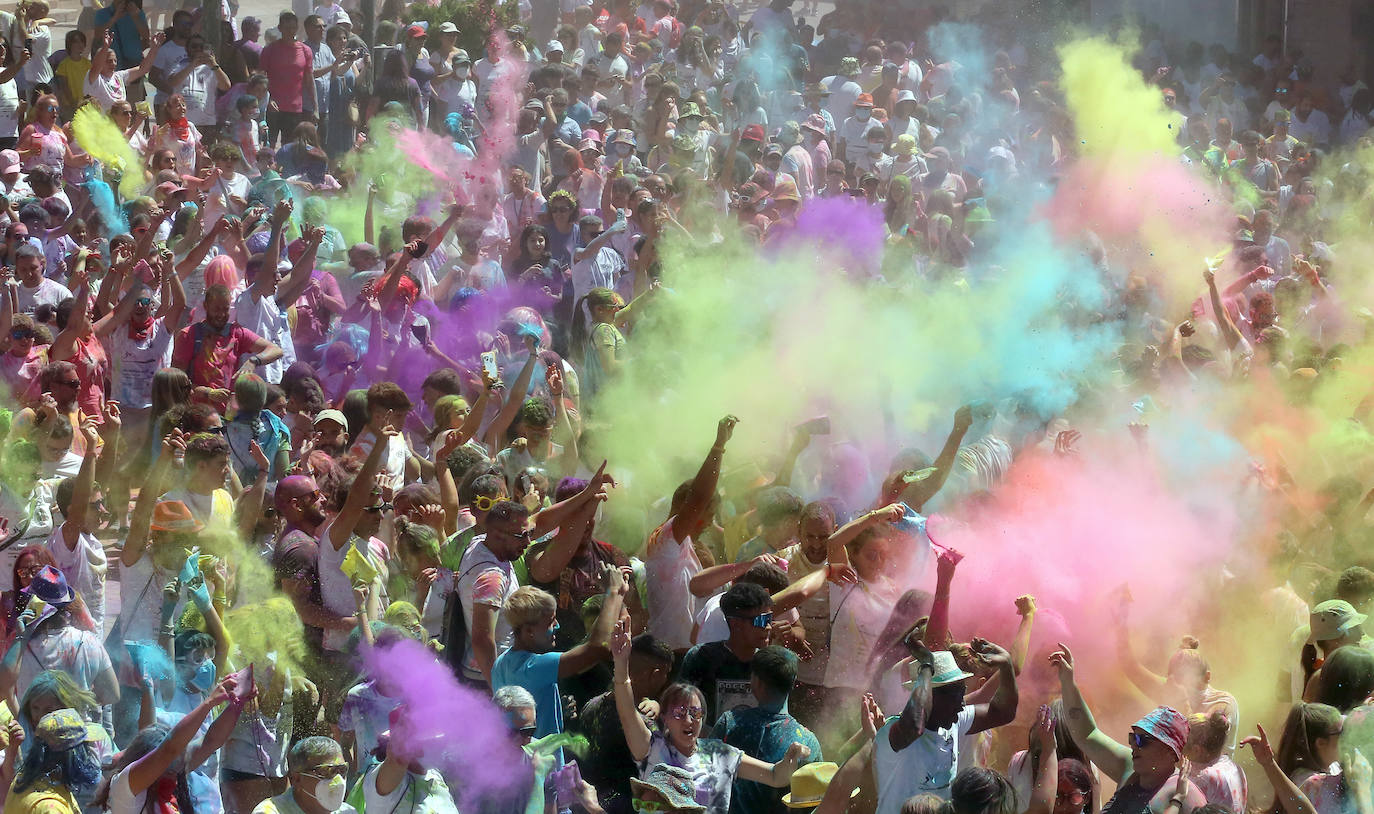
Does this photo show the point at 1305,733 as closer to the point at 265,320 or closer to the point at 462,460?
the point at 462,460

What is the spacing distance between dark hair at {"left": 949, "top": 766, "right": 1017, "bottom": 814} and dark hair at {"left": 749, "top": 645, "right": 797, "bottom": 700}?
27.5 inches

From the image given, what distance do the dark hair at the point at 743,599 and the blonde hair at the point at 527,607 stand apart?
53 cm

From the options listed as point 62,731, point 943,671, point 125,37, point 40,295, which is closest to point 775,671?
point 943,671

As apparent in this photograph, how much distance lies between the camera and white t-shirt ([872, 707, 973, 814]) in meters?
4.23

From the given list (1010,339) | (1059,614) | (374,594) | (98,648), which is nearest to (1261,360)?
(1010,339)

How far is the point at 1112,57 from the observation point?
17.4 meters

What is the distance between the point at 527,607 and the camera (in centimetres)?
458

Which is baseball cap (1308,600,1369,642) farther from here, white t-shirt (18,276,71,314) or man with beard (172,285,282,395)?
white t-shirt (18,276,71,314)

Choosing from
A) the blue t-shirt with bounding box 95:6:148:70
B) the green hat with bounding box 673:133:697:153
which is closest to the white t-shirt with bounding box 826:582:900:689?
the green hat with bounding box 673:133:697:153

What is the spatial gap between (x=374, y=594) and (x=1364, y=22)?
1737 cm

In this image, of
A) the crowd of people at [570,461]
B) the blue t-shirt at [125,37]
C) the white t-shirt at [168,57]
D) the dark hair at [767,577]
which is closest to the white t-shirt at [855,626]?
the crowd of people at [570,461]

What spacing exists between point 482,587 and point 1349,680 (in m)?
2.56

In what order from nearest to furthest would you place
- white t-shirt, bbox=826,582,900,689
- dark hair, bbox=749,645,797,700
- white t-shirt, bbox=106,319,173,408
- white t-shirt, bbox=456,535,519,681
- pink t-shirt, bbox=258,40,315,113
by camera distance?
dark hair, bbox=749,645,797,700 < white t-shirt, bbox=456,535,519,681 < white t-shirt, bbox=826,582,900,689 < white t-shirt, bbox=106,319,173,408 < pink t-shirt, bbox=258,40,315,113

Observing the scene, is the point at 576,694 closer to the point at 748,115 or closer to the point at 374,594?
the point at 374,594
